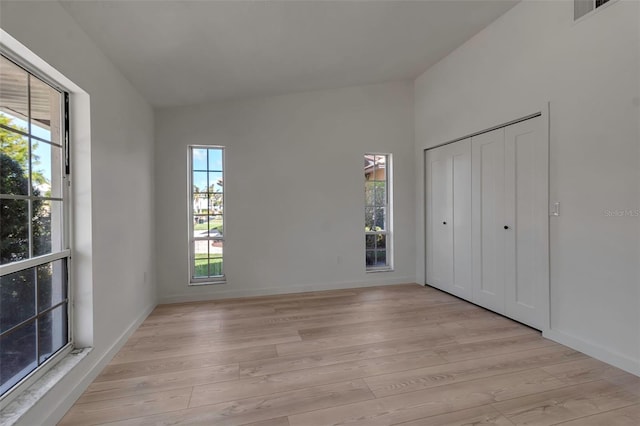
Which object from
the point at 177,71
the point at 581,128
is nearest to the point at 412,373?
the point at 581,128

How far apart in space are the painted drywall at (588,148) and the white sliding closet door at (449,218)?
78 centimetres

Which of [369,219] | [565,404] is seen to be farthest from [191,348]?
[369,219]

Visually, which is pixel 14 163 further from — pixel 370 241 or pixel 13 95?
pixel 370 241

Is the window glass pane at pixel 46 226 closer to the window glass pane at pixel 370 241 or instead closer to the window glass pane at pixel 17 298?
the window glass pane at pixel 17 298

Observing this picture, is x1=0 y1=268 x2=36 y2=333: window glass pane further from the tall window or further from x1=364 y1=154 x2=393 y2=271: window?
x1=364 y1=154 x2=393 y2=271: window

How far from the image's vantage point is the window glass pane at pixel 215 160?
383 centimetres

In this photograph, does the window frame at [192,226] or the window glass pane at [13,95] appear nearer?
the window glass pane at [13,95]

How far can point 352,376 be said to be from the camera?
200 centimetres

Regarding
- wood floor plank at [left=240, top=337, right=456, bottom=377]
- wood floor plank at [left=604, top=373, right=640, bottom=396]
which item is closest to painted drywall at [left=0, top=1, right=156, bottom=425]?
wood floor plank at [left=240, top=337, right=456, bottom=377]

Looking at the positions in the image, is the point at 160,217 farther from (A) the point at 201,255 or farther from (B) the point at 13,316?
(B) the point at 13,316

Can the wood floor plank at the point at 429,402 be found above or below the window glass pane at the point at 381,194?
below

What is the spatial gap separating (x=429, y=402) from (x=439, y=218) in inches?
108

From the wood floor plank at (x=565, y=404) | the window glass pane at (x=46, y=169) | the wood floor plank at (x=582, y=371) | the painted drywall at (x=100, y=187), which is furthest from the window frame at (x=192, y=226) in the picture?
the wood floor plank at (x=582, y=371)

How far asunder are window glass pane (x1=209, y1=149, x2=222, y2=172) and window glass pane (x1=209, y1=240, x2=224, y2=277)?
0.97 m
